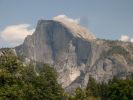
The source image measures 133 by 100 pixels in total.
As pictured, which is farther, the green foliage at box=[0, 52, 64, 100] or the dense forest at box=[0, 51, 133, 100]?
the dense forest at box=[0, 51, 133, 100]

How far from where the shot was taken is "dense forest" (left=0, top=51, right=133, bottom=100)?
7350 centimetres

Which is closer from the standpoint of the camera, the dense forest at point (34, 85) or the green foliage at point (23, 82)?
the green foliage at point (23, 82)

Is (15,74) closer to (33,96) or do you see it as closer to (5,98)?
(5,98)

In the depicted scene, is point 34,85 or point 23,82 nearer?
point 23,82

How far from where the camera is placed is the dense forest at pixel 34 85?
241 feet

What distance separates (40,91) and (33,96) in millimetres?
2726

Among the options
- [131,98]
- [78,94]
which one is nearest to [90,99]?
[78,94]

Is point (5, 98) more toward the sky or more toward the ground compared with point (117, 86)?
more toward the ground

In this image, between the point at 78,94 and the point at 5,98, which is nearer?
the point at 5,98

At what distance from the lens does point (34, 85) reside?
99.4m

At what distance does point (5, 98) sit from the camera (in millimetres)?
73188

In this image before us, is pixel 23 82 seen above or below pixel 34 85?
below

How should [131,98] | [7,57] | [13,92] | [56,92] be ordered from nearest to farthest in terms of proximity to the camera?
[13,92] → [7,57] → [56,92] → [131,98]

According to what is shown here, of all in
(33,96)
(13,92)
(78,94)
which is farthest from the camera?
(78,94)
